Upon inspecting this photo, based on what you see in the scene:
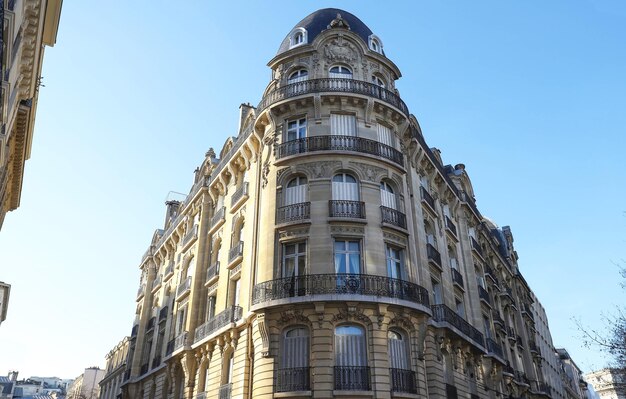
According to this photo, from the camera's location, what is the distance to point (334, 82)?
69.7 ft

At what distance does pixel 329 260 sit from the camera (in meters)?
17.3

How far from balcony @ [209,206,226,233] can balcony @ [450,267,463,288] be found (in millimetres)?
11764

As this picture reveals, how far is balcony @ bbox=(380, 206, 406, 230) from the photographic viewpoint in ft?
61.4

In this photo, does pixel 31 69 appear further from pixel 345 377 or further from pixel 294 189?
pixel 345 377

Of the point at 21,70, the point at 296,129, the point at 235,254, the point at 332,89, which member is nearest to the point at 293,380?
the point at 235,254

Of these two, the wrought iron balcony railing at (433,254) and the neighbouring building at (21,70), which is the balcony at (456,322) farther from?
the neighbouring building at (21,70)

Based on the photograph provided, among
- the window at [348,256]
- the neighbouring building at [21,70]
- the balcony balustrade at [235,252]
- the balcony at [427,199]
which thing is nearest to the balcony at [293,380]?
the window at [348,256]

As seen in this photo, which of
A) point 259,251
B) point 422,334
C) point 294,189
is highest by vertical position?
point 294,189

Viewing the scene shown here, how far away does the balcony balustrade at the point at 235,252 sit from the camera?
20.8 m

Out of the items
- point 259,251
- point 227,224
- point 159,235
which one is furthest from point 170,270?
point 259,251

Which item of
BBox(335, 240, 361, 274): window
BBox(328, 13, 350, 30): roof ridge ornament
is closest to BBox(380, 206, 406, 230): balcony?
BBox(335, 240, 361, 274): window

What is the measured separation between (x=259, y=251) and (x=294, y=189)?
285 centimetres

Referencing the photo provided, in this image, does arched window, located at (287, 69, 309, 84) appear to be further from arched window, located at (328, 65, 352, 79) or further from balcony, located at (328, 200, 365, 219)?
balcony, located at (328, 200, 365, 219)

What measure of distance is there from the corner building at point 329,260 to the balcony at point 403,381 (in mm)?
65
